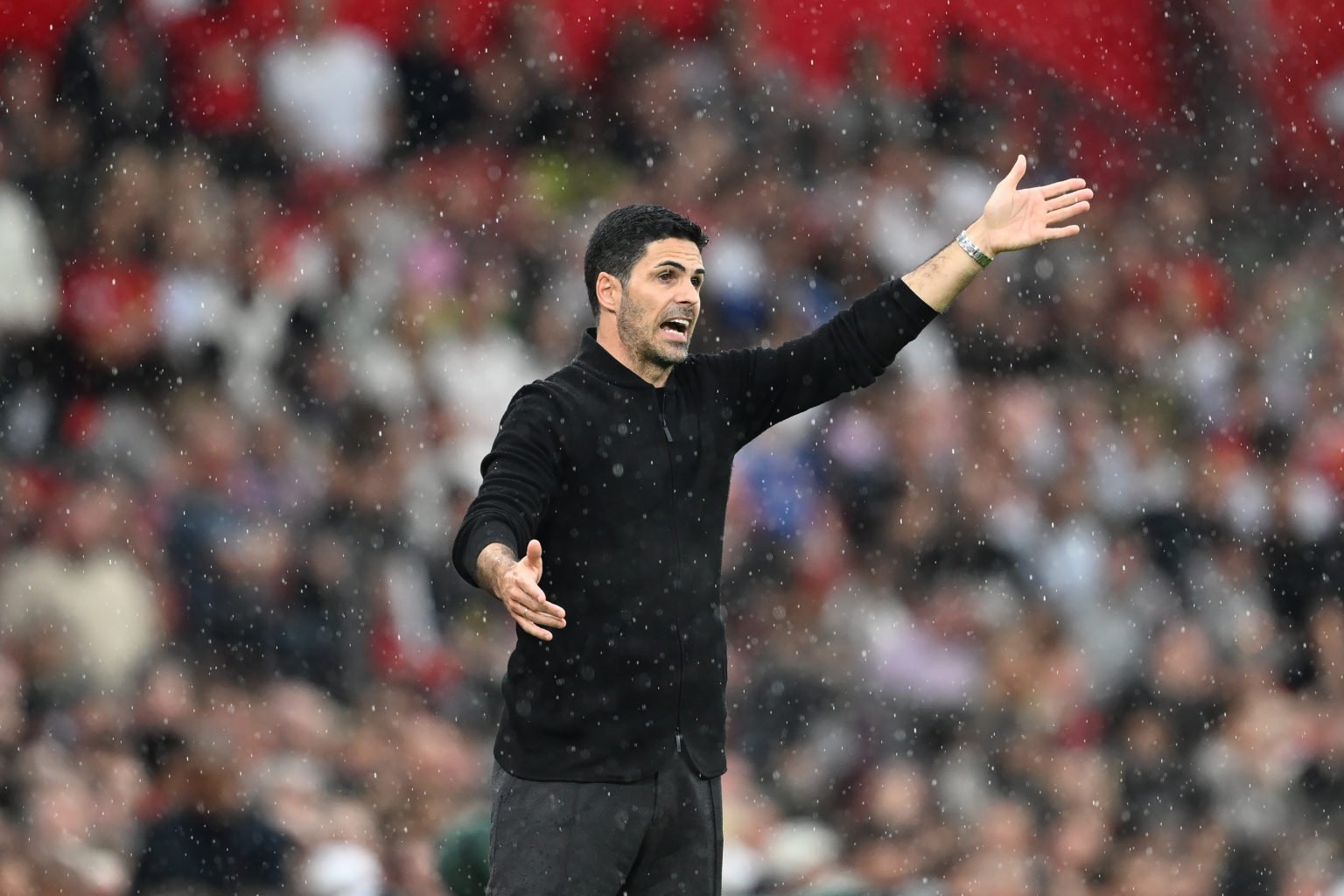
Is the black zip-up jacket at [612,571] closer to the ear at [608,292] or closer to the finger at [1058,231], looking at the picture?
the ear at [608,292]

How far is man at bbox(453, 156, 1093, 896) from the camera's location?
332 centimetres

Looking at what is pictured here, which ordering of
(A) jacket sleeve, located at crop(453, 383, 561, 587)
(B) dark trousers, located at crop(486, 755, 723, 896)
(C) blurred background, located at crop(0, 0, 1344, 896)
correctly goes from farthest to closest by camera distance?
(C) blurred background, located at crop(0, 0, 1344, 896), (B) dark trousers, located at crop(486, 755, 723, 896), (A) jacket sleeve, located at crop(453, 383, 561, 587)

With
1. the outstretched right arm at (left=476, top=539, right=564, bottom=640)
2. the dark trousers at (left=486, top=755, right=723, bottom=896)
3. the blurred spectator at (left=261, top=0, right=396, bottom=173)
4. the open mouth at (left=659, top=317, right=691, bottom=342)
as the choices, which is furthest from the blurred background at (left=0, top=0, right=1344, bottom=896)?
the outstretched right arm at (left=476, top=539, right=564, bottom=640)

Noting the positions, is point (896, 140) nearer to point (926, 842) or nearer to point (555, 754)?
point (926, 842)

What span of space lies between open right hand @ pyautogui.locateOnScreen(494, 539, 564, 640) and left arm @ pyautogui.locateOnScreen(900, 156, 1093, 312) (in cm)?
96

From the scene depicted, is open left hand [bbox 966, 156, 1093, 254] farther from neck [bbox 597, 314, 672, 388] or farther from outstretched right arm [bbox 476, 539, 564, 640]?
outstretched right arm [bbox 476, 539, 564, 640]

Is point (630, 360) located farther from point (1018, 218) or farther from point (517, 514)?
point (1018, 218)

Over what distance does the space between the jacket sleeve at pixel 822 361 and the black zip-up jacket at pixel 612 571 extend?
122 millimetres

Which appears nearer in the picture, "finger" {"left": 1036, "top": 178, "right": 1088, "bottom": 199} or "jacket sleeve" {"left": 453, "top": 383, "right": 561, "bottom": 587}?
"jacket sleeve" {"left": 453, "top": 383, "right": 561, "bottom": 587}


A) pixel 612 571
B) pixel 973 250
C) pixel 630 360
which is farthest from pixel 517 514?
pixel 973 250

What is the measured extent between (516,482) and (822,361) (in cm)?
64

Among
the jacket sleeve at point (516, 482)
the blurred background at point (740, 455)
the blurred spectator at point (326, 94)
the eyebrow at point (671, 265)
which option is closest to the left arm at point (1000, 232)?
the eyebrow at point (671, 265)

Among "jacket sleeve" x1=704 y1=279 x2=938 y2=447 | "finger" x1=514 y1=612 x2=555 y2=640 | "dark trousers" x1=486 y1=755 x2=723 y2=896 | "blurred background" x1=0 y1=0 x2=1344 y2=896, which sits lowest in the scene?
"dark trousers" x1=486 y1=755 x2=723 y2=896

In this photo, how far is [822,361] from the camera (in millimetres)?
3578
